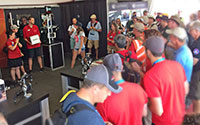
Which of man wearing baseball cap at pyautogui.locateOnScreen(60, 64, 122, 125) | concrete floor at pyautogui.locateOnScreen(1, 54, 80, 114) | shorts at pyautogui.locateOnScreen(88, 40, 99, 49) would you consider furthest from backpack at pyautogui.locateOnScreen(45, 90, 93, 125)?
shorts at pyautogui.locateOnScreen(88, 40, 99, 49)

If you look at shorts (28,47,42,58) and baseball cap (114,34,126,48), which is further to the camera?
shorts (28,47,42,58)

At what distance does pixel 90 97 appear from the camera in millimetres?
1092

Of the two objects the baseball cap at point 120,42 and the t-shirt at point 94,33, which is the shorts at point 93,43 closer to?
the t-shirt at point 94,33

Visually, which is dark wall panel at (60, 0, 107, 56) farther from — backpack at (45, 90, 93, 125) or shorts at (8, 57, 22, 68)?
backpack at (45, 90, 93, 125)

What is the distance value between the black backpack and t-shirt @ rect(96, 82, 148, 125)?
271 mm

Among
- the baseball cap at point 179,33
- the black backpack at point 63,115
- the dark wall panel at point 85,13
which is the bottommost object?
the black backpack at point 63,115

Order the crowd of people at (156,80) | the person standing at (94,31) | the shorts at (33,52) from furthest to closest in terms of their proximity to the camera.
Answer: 1. the person standing at (94,31)
2. the shorts at (33,52)
3. the crowd of people at (156,80)

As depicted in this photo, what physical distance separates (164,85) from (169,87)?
0.03 m

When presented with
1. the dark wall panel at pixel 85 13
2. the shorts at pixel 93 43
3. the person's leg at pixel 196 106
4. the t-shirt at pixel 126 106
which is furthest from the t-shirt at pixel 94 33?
the person's leg at pixel 196 106

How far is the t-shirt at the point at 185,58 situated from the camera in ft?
3.35

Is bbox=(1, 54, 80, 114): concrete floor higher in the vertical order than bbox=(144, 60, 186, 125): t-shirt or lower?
lower

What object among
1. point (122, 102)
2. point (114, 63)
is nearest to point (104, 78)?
point (114, 63)

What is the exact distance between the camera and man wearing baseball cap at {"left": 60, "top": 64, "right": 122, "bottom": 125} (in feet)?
3.23

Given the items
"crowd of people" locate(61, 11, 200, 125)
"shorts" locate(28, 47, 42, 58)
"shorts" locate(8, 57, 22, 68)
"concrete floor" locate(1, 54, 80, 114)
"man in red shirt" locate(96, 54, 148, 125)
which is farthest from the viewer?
"shorts" locate(28, 47, 42, 58)
